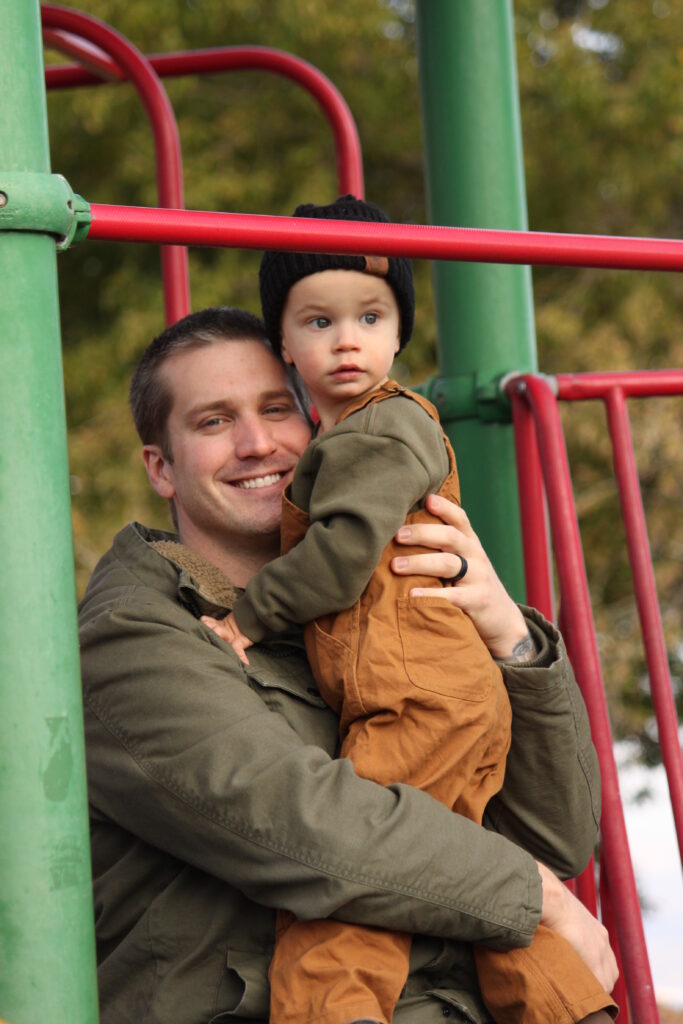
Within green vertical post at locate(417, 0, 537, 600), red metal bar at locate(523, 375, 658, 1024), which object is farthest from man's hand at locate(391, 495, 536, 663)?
green vertical post at locate(417, 0, 537, 600)

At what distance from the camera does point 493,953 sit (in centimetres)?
165

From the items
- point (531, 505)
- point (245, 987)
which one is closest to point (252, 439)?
point (531, 505)

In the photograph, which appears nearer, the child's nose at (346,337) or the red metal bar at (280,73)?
the child's nose at (346,337)

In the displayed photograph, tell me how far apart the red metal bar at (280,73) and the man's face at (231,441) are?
835mm

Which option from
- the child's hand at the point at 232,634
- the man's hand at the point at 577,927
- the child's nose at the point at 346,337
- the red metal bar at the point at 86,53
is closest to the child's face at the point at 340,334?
the child's nose at the point at 346,337

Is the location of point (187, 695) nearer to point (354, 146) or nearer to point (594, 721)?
point (594, 721)

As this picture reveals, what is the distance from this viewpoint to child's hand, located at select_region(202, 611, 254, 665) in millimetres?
1767

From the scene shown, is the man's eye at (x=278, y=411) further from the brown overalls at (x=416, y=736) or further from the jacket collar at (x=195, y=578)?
the brown overalls at (x=416, y=736)

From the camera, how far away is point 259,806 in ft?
4.99

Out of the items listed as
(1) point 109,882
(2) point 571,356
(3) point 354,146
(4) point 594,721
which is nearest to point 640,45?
(2) point 571,356

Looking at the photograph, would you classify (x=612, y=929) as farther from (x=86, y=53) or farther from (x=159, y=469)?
(x=86, y=53)

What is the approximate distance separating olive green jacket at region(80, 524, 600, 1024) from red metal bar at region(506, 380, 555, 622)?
0.51 m

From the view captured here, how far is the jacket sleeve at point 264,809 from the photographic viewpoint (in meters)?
1.52

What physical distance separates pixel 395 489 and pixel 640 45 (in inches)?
259
